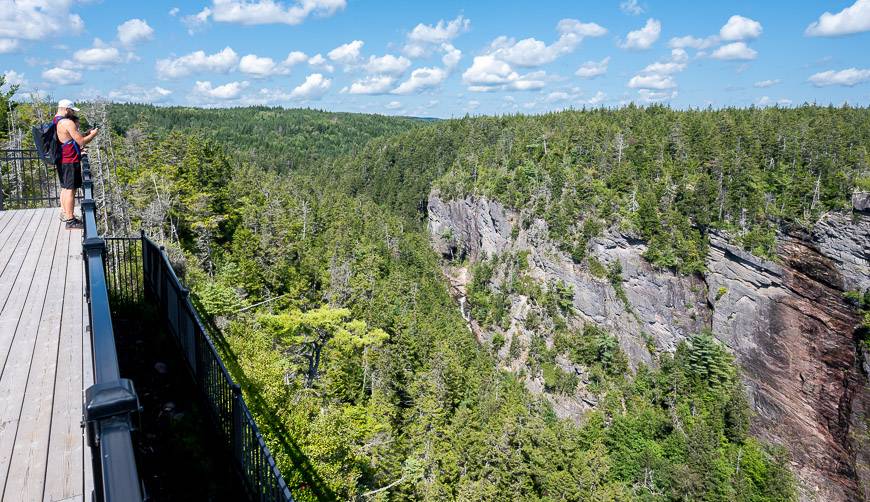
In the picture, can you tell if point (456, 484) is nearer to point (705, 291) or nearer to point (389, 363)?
point (389, 363)

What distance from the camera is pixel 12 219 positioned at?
871 centimetres

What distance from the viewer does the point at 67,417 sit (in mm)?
3576

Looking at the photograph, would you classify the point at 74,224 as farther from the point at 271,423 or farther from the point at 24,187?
the point at 24,187

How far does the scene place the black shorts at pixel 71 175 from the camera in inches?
306

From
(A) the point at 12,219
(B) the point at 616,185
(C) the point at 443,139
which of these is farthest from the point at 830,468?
(C) the point at 443,139

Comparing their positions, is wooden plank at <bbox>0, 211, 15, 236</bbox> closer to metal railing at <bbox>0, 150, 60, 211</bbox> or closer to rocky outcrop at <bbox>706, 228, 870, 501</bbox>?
metal railing at <bbox>0, 150, 60, 211</bbox>

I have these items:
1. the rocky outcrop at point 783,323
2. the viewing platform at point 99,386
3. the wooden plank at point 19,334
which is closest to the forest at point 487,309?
the rocky outcrop at point 783,323

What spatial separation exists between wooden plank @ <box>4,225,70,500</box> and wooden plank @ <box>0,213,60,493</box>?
0.03 meters

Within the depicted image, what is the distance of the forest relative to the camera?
840 inches

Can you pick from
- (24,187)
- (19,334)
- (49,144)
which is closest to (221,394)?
(19,334)

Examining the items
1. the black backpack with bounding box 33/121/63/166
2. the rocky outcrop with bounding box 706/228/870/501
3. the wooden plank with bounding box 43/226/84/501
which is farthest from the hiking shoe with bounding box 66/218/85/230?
the rocky outcrop with bounding box 706/228/870/501

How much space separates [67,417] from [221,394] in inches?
65.6

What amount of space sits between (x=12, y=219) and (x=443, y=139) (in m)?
112

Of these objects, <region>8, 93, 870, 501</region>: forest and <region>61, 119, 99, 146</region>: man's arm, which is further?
<region>8, 93, 870, 501</region>: forest
